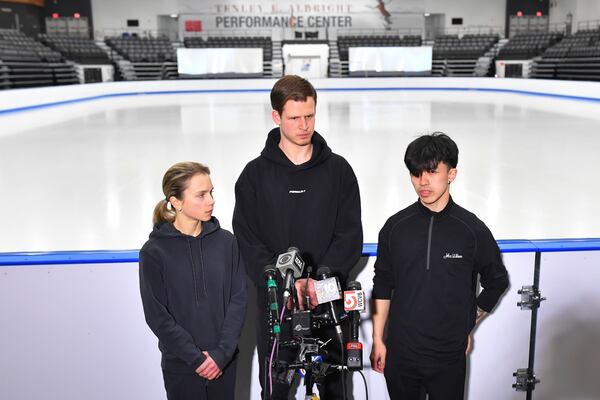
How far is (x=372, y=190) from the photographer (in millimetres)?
4609

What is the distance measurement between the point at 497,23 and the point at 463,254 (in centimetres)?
3084

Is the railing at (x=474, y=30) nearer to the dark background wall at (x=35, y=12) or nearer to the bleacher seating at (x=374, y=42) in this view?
the bleacher seating at (x=374, y=42)

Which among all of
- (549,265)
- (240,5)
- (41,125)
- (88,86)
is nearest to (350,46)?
(240,5)

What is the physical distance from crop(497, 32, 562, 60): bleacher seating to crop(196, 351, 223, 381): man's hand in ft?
79.2

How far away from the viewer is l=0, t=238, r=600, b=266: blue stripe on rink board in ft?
6.08

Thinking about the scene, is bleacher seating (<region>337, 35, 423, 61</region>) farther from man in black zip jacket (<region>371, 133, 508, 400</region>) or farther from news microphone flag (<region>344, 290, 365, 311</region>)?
news microphone flag (<region>344, 290, 365, 311</region>)

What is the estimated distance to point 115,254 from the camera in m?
1.90

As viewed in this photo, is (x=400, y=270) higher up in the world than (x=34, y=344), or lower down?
higher up

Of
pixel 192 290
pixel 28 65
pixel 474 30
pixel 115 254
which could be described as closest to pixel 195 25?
pixel 28 65

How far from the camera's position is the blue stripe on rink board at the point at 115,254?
185 cm

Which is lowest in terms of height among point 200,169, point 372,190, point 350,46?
point 372,190

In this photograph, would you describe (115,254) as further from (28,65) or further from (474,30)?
(474,30)

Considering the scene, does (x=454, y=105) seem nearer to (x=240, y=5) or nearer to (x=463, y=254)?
(x=463, y=254)

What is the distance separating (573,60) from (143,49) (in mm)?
17401
